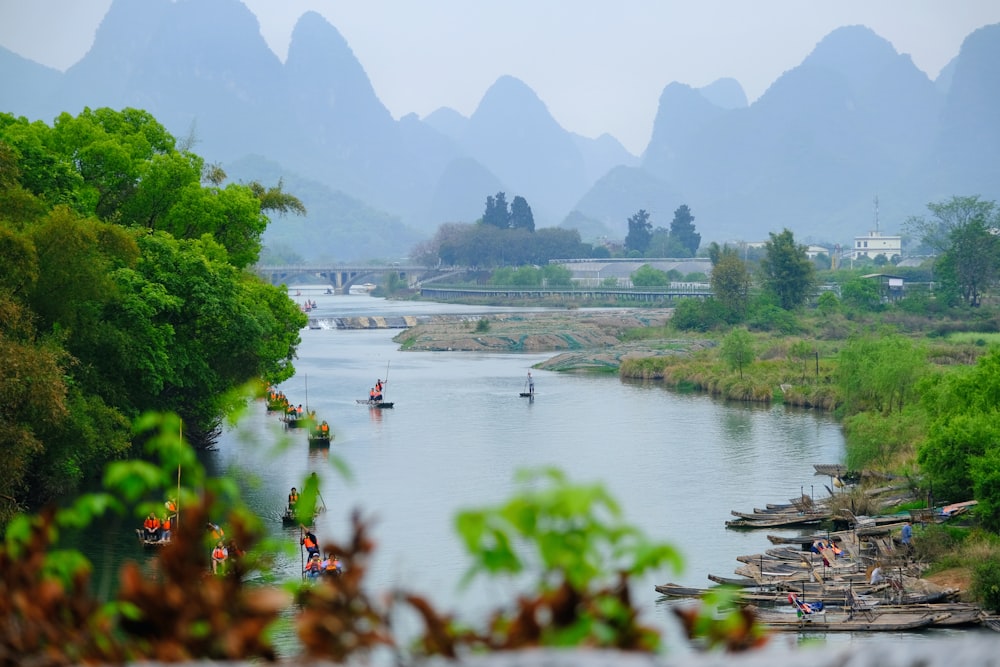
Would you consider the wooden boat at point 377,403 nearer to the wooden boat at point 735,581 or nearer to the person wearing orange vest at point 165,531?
the person wearing orange vest at point 165,531

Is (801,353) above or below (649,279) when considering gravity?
below

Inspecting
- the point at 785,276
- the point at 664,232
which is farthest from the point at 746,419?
the point at 664,232

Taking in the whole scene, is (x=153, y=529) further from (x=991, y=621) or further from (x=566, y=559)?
(x=566, y=559)

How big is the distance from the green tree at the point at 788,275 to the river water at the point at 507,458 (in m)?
21.3

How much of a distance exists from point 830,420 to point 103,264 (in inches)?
935

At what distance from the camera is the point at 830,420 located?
39.5 metres

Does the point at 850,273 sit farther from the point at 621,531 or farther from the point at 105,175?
the point at 621,531

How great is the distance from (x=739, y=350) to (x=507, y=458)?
64.6 ft

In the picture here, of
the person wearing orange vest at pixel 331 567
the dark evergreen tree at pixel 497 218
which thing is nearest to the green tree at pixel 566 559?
the person wearing orange vest at pixel 331 567

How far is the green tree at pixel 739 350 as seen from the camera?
1916 inches

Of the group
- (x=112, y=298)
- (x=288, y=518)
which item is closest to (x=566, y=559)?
(x=288, y=518)

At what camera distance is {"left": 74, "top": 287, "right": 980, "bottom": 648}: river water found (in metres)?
21.3

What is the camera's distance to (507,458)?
3148 cm

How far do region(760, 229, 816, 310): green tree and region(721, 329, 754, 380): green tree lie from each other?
23091 mm
